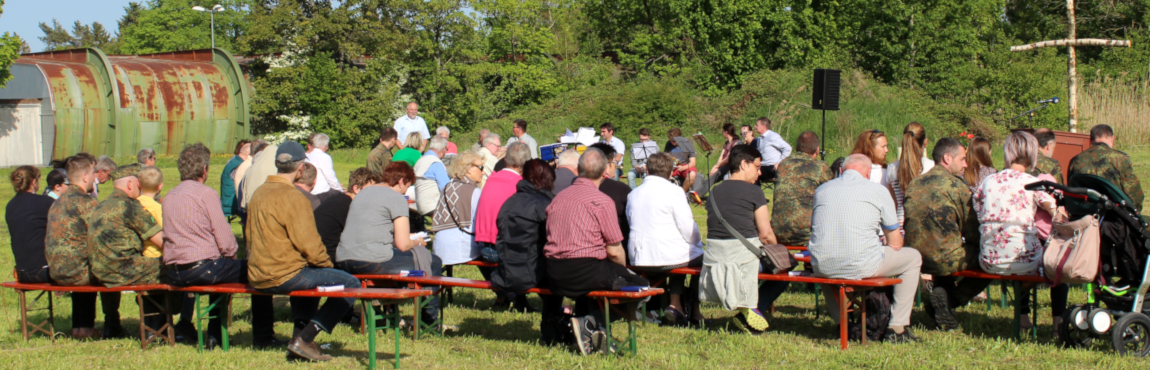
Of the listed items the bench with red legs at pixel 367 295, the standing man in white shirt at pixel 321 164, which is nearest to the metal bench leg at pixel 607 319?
the bench with red legs at pixel 367 295

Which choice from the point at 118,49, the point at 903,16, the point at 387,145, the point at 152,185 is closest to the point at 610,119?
the point at 903,16

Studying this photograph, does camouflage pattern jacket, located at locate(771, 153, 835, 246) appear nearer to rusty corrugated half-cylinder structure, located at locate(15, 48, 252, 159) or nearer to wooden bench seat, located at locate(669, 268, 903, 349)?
wooden bench seat, located at locate(669, 268, 903, 349)

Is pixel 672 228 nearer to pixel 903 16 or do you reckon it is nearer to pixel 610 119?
pixel 610 119

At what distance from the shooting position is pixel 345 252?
6.25 metres

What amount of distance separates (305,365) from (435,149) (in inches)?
178

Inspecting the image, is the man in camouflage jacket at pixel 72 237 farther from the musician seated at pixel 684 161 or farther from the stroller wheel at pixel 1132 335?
the musician seated at pixel 684 161

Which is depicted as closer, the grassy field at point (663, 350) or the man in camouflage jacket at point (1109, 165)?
the grassy field at point (663, 350)

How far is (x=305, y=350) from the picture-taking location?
5375 mm

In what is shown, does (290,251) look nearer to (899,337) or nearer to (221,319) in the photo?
(221,319)

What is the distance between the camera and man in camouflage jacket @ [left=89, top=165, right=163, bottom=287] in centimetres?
580

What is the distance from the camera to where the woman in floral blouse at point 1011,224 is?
5.71 m

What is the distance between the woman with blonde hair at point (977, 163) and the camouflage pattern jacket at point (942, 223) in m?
0.46

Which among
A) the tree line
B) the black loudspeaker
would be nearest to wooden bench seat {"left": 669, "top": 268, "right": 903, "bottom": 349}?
the black loudspeaker

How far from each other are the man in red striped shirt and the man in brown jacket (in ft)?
4.39
